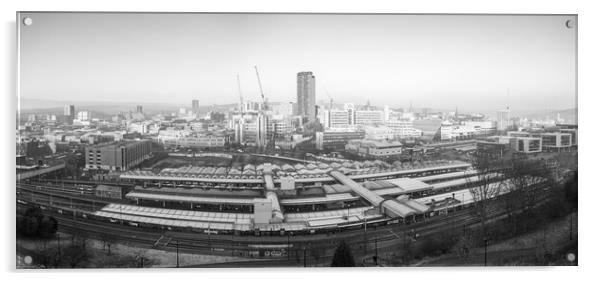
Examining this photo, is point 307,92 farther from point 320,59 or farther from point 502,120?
point 502,120

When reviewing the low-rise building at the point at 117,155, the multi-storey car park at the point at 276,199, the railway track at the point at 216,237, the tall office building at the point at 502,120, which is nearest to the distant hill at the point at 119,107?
the low-rise building at the point at 117,155

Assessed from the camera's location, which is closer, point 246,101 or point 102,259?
point 102,259

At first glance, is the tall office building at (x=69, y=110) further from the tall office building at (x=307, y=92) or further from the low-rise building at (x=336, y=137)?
the low-rise building at (x=336, y=137)

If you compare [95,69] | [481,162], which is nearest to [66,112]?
[95,69]
